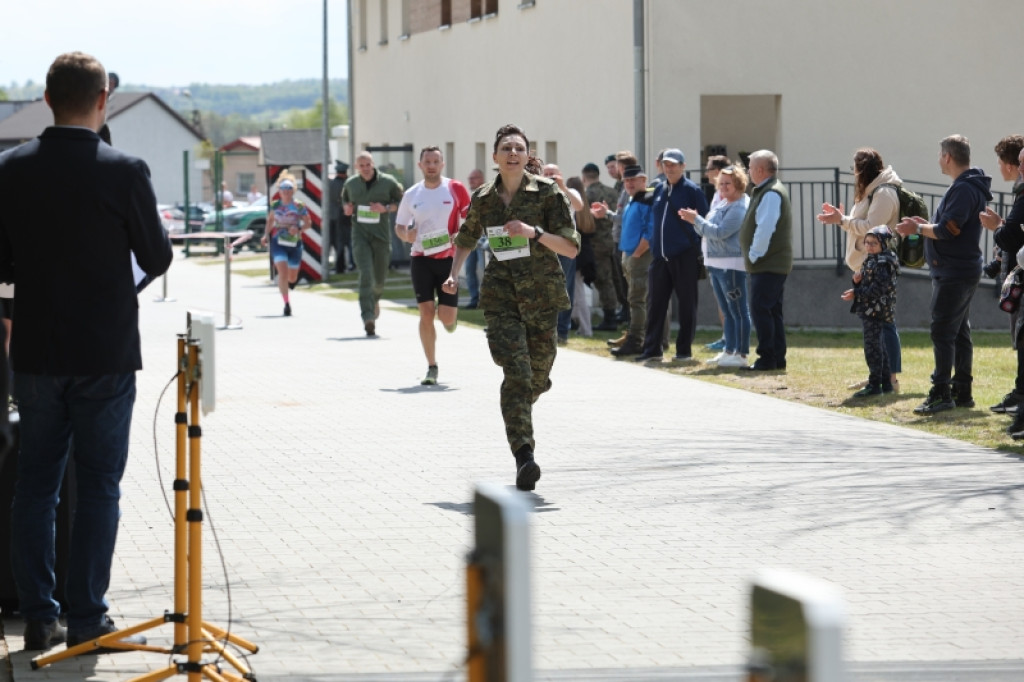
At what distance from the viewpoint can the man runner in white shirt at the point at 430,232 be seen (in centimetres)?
1488

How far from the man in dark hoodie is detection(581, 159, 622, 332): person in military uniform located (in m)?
7.52

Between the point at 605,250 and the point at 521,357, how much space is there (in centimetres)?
1109

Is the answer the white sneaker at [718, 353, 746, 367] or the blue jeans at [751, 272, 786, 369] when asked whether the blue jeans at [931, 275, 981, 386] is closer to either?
the blue jeans at [751, 272, 786, 369]

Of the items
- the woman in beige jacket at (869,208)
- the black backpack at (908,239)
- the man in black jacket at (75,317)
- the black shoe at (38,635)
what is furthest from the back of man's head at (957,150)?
the black shoe at (38,635)

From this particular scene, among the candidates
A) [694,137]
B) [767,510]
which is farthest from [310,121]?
[767,510]

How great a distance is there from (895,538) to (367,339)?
12500 mm

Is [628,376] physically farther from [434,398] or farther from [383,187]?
[383,187]

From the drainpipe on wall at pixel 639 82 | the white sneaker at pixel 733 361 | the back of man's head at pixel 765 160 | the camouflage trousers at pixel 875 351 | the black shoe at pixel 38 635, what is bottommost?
the white sneaker at pixel 733 361

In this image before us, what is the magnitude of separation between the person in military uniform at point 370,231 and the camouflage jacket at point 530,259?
34.0 ft

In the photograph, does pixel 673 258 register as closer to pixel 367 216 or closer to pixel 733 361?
pixel 733 361

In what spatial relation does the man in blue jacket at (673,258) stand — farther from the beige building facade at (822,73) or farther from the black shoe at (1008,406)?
the beige building facade at (822,73)

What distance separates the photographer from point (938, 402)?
41.9ft

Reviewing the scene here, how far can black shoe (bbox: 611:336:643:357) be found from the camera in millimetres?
17656

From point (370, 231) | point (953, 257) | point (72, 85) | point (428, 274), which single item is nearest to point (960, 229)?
point (953, 257)
